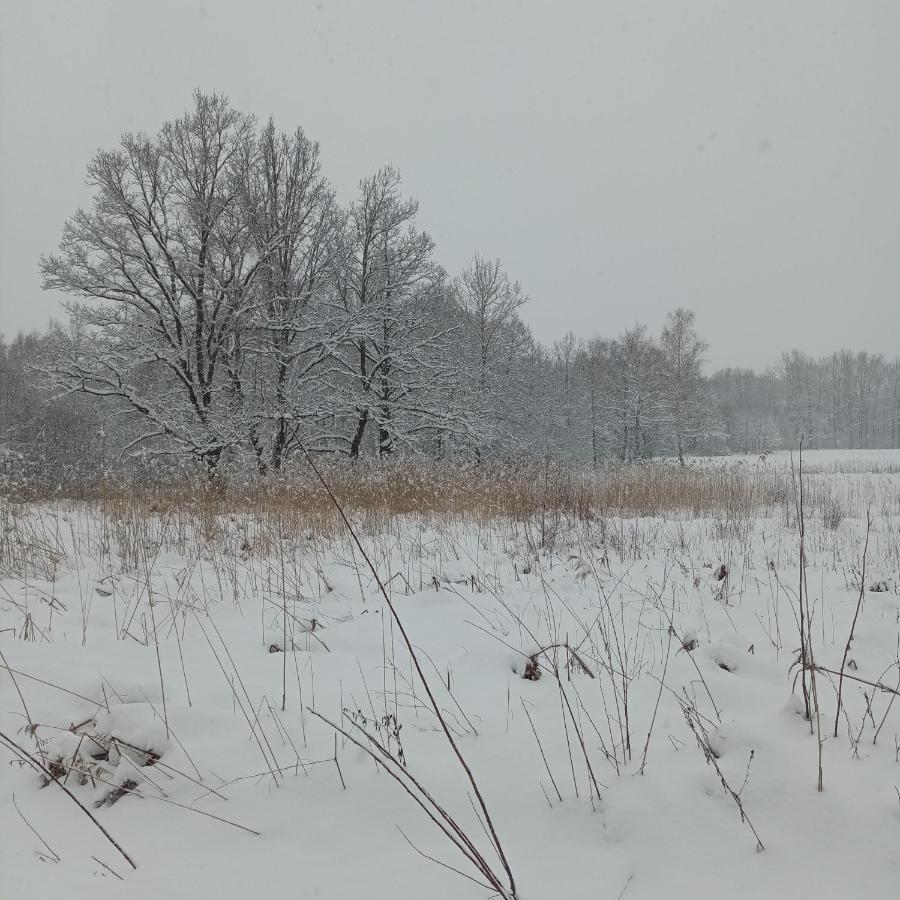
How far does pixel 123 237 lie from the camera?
1221cm

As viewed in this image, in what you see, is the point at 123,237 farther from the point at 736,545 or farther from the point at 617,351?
the point at 617,351

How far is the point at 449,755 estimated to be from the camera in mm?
1508

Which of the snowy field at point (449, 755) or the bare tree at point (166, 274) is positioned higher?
the bare tree at point (166, 274)

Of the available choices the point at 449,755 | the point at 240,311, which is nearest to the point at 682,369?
the point at 240,311

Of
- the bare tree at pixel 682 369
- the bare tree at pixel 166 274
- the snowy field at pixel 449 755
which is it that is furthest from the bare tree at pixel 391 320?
the bare tree at pixel 682 369

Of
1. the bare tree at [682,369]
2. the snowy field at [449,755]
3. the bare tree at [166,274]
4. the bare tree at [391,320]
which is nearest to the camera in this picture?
the snowy field at [449,755]

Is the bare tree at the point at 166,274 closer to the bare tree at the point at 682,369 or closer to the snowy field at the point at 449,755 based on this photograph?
the snowy field at the point at 449,755

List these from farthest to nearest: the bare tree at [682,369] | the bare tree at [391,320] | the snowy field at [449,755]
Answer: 1. the bare tree at [682,369]
2. the bare tree at [391,320]
3. the snowy field at [449,755]

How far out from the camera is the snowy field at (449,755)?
1.11 m

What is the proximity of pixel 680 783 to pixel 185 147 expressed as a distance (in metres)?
16.2

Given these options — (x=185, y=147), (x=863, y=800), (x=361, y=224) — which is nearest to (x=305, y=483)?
(x=863, y=800)

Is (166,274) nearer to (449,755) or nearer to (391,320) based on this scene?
(391,320)

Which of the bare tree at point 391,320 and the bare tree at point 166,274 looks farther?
the bare tree at point 391,320

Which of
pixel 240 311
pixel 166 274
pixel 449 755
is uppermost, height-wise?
pixel 166 274
